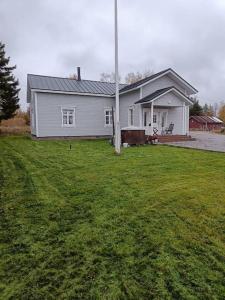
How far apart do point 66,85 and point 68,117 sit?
271cm

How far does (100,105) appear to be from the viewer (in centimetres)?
1994

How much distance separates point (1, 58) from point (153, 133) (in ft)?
56.3

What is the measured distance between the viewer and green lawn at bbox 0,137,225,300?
221 centimetres

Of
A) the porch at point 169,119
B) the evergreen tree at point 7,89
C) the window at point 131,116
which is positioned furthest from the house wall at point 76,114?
the evergreen tree at point 7,89

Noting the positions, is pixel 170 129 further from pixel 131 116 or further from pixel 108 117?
pixel 108 117

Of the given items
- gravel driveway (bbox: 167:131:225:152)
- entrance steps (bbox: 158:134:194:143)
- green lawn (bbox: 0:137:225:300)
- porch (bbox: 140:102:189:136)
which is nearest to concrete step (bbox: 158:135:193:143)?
entrance steps (bbox: 158:134:194:143)

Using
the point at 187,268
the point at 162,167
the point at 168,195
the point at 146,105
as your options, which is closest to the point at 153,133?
the point at 146,105

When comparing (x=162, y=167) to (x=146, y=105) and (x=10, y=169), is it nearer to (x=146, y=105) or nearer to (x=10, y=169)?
(x=10, y=169)

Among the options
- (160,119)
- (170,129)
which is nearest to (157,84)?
(160,119)

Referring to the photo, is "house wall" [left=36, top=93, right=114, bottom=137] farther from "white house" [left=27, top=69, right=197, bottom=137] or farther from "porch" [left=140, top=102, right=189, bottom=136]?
"porch" [left=140, top=102, right=189, bottom=136]

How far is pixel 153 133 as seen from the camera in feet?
55.0

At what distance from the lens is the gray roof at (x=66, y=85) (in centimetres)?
1831

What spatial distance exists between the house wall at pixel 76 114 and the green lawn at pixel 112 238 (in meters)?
12.8

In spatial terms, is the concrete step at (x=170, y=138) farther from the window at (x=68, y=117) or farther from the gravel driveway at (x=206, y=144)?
the window at (x=68, y=117)
